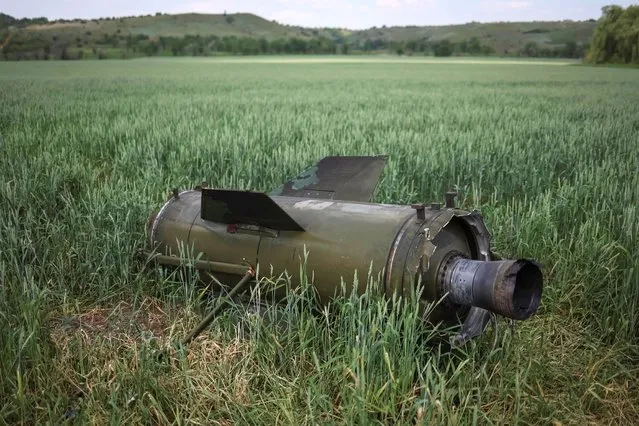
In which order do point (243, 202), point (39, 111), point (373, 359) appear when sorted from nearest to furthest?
point (373, 359) → point (243, 202) → point (39, 111)

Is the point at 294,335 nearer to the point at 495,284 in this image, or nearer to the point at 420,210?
the point at 420,210

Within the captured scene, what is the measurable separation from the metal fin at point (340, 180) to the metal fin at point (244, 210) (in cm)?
58

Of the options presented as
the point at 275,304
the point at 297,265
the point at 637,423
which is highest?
the point at 297,265

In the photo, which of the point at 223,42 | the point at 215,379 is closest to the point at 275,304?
the point at 215,379

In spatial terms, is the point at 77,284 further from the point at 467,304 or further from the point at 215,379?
the point at 467,304

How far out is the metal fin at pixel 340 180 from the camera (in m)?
3.23

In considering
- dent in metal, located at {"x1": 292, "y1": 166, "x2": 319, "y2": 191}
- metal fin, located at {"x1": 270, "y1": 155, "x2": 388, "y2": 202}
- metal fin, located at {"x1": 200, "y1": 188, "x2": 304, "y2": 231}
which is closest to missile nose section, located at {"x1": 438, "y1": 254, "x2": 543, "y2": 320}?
metal fin, located at {"x1": 200, "y1": 188, "x2": 304, "y2": 231}

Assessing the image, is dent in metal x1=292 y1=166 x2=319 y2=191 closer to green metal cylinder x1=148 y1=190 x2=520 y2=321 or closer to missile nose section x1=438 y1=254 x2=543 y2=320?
green metal cylinder x1=148 y1=190 x2=520 y2=321

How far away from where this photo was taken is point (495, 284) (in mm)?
2129

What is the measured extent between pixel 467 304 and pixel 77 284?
218 cm

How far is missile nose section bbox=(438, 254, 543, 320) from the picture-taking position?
2.12m

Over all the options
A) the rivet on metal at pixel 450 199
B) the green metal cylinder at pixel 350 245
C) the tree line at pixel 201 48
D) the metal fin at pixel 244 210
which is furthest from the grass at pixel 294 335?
the tree line at pixel 201 48

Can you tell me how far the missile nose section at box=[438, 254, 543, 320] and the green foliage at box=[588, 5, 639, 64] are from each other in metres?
53.0

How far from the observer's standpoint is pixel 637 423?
2.20m
